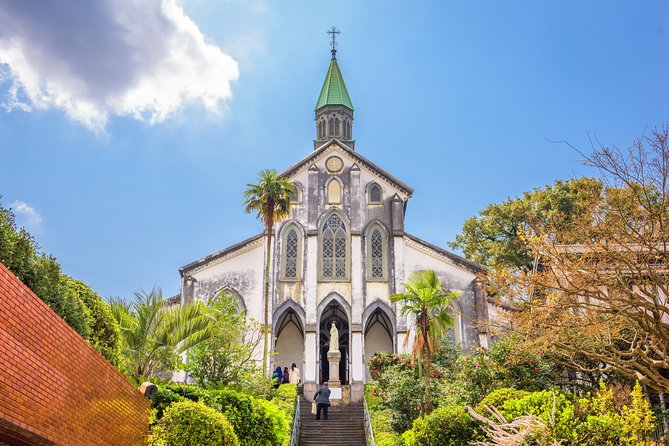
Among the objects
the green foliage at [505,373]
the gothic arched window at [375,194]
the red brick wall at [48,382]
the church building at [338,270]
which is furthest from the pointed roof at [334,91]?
the red brick wall at [48,382]

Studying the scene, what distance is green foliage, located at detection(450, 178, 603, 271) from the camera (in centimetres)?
3681

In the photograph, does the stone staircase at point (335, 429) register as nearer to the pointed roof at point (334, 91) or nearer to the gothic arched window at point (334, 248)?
the gothic arched window at point (334, 248)

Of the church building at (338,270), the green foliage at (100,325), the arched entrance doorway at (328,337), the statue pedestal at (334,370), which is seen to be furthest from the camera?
the arched entrance doorway at (328,337)

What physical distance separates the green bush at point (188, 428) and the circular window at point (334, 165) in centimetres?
2188

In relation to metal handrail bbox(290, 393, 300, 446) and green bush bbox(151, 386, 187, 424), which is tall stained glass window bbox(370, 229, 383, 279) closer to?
metal handrail bbox(290, 393, 300, 446)

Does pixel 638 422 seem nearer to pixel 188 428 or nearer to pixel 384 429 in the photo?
pixel 384 429

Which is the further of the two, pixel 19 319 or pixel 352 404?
pixel 352 404

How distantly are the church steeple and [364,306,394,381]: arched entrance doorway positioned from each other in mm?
13327

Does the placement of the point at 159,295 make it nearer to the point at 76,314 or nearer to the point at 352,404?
the point at 76,314

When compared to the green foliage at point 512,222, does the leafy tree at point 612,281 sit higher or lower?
lower

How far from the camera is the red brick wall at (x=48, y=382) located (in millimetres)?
7805

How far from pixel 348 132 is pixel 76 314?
3258 centimetres

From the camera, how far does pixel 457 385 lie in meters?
21.1

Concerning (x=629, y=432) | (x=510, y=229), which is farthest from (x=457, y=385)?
(x=510, y=229)
